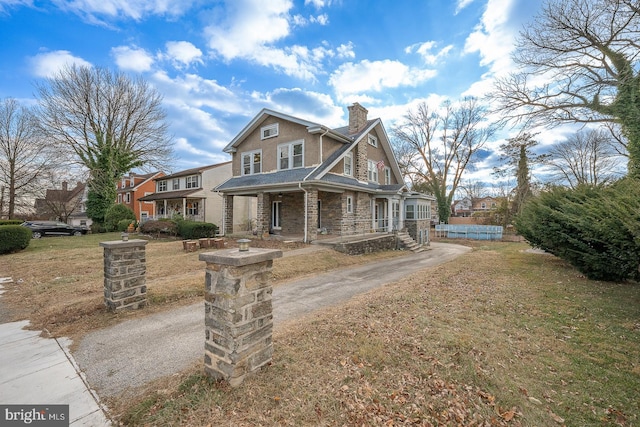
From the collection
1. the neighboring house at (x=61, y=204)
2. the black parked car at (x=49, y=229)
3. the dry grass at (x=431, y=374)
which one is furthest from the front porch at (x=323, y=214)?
the neighboring house at (x=61, y=204)

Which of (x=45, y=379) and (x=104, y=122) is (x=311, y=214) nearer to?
(x=45, y=379)

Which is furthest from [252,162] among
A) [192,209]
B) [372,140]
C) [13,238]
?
[192,209]

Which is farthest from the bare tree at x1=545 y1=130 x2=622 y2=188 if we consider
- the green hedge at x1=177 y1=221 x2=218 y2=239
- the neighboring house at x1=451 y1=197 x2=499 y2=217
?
the neighboring house at x1=451 y1=197 x2=499 y2=217

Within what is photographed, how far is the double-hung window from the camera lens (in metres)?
15.0

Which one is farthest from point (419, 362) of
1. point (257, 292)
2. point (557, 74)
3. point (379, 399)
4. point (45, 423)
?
point (557, 74)

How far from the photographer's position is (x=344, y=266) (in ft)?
34.2

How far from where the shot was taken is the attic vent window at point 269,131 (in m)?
15.9

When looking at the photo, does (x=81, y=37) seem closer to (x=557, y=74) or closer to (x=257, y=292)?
(x=257, y=292)

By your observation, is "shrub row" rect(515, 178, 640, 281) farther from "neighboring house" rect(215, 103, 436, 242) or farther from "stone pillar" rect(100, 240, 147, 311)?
"stone pillar" rect(100, 240, 147, 311)

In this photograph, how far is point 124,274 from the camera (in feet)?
16.1

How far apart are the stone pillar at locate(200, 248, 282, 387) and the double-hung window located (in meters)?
12.5

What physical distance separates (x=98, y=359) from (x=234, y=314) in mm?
2339

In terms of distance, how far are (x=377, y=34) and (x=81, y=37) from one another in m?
12.0

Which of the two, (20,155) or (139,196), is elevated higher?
(20,155)
